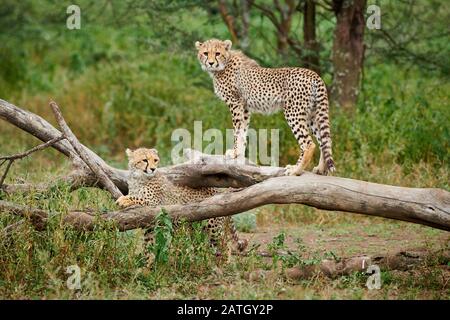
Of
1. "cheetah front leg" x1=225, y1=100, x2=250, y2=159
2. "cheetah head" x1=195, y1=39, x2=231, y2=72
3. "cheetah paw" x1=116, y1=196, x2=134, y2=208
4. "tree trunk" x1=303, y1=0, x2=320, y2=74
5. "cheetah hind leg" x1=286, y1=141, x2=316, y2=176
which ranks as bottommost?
"cheetah paw" x1=116, y1=196, x2=134, y2=208

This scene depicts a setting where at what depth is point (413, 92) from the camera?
11766mm

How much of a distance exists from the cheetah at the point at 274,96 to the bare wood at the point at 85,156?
3.40 feet

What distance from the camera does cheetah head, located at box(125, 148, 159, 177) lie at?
7156 mm

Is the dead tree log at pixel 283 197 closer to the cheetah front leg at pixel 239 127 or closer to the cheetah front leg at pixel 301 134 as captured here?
the cheetah front leg at pixel 301 134

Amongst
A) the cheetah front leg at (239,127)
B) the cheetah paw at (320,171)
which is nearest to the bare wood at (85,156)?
the cheetah front leg at (239,127)

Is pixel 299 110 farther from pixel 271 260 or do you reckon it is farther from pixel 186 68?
pixel 186 68

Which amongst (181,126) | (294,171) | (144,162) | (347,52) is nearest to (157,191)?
(144,162)

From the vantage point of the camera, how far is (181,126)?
12.0 meters

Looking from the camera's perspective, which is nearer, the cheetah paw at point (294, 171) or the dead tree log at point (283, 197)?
the dead tree log at point (283, 197)

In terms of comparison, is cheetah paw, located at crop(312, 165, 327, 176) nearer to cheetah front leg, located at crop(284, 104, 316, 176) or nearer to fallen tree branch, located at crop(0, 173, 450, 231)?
cheetah front leg, located at crop(284, 104, 316, 176)

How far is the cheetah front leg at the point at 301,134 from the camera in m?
6.89

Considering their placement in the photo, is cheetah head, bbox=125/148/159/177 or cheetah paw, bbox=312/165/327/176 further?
cheetah head, bbox=125/148/159/177

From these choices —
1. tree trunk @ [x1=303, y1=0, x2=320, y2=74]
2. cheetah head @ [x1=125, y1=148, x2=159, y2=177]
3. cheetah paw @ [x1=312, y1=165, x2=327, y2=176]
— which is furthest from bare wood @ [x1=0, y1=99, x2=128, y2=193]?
tree trunk @ [x1=303, y1=0, x2=320, y2=74]

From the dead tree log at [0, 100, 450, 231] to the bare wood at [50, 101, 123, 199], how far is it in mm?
428
